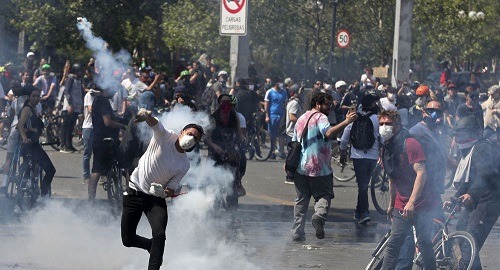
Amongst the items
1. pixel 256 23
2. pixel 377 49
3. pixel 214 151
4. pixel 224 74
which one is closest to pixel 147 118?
pixel 214 151

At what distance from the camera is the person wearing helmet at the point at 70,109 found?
20.4 meters

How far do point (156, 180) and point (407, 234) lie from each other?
216cm

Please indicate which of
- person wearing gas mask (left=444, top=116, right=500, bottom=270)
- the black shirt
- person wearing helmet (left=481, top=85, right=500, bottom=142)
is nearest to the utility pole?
person wearing helmet (left=481, top=85, right=500, bottom=142)

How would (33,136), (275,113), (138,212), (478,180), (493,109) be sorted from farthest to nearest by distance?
(275,113) → (493,109) → (33,136) → (478,180) → (138,212)

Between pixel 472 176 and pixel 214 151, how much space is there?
460cm

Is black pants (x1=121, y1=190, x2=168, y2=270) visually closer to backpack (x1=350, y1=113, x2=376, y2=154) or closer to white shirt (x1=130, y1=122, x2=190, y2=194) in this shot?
white shirt (x1=130, y1=122, x2=190, y2=194)

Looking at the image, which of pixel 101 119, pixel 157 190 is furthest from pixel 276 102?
pixel 157 190

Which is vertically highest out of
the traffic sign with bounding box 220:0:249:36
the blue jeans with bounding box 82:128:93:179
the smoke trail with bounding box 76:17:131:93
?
the traffic sign with bounding box 220:0:249:36

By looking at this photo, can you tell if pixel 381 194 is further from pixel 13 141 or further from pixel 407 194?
pixel 407 194

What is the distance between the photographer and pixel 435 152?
924 centimetres

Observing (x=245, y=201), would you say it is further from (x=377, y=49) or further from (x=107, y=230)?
(x=377, y=49)

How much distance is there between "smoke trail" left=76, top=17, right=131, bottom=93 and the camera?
12827 millimetres

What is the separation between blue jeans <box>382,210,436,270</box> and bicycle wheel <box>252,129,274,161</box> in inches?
504

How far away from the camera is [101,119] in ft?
46.0
